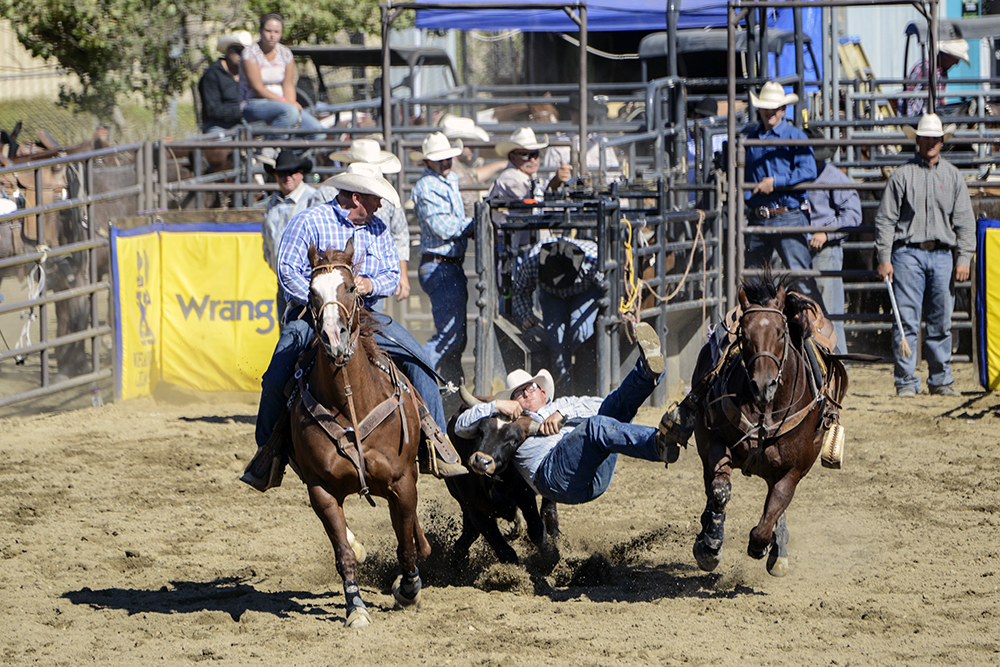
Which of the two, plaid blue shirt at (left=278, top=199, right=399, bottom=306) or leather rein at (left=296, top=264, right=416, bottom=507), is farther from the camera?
plaid blue shirt at (left=278, top=199, right=399, bottom=306)

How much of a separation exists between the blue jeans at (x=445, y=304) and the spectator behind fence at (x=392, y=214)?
1.07 metres

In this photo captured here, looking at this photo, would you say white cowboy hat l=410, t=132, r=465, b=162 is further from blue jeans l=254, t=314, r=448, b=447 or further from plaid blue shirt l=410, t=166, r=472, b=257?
blue jeans l=254, t=314, r=448, b=447

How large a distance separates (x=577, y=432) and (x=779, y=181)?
5581 mm

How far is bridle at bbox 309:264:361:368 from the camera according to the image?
461cm

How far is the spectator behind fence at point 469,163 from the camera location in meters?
11.1

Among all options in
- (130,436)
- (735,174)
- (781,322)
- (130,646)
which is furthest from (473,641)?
(735,174)

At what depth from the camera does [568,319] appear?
29.9 feet

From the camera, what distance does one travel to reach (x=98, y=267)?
10734 mm

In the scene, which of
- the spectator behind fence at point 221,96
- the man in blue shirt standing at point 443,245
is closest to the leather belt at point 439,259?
the man in blue shirt standing at point 443,245

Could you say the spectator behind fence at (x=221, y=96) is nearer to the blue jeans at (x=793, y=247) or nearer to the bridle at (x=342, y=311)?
the blue jeans at (x=793, y=247)

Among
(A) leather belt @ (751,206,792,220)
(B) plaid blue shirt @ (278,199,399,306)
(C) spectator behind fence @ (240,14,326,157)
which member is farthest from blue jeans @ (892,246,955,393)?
(C) spectator behind fence @ (240,14,326,157)

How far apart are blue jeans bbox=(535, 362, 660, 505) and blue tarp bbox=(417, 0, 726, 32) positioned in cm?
1112

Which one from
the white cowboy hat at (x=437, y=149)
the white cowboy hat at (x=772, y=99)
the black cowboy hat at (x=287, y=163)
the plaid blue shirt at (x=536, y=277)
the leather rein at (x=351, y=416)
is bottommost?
the leather rein at (x=351, y=416)

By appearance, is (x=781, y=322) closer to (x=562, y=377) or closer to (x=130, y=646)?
(x=130, y=646)
